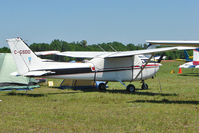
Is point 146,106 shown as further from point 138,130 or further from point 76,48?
point 76,48

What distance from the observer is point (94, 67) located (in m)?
15.1

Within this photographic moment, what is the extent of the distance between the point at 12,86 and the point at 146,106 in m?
8.40

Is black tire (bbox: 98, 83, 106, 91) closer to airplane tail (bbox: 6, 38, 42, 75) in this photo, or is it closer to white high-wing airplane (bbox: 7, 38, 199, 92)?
white high-wing airplane (bbox: 7, 38, 199, 92)

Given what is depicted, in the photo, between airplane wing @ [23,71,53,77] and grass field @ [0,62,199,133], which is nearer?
grass field @ [0,62,199,133]

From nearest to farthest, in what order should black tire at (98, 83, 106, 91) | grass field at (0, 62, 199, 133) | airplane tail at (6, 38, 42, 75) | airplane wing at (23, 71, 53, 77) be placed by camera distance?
1. grass field at (0, 62, 199, 133)
2. airplane wing at (23, 71, 53, 77)
3. airplane tail at (6, 38, 42, 75)
4. black tire at (98, 83, 106, 91)

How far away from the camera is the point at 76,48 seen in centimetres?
9975

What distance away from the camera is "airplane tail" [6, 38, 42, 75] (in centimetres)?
1325

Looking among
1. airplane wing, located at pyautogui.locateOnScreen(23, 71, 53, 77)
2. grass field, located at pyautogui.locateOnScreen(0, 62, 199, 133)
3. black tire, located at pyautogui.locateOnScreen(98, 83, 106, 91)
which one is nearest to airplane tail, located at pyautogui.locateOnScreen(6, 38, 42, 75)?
airplane wing, located at pyautogui.locateOnScreen(23, 71, 53, 77)

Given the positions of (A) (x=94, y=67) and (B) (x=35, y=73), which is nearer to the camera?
(B) (x=35, y=73)

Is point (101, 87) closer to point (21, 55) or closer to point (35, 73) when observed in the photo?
point (35, 73)

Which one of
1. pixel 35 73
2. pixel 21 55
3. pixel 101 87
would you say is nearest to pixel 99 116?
pixel 35 73

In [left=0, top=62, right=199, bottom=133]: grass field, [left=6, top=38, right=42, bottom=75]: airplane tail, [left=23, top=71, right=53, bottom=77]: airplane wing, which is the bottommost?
[left=0, top=62, right=199, bottom=133]: grass field

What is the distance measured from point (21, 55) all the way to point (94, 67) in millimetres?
3502

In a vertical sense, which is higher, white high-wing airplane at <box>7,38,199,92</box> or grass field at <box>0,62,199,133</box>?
white high-wing airplane at <box>7,38,199,92</box>
